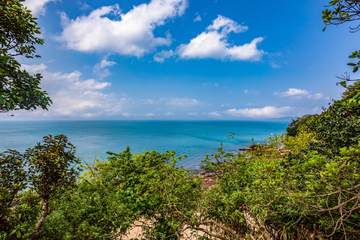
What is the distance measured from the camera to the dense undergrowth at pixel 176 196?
217cm

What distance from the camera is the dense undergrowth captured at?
2.17 m

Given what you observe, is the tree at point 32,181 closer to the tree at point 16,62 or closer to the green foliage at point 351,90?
the tree at point 16,62

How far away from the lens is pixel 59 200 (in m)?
2.87

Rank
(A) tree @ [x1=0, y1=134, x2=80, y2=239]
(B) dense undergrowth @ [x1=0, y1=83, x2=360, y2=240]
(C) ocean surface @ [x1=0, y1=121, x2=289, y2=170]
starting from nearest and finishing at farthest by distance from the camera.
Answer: (A) tree @ [x1=0, y1=134, x2=80, y2=239]
(B) dense undergrowth @ [x1=0, y1=83, x2=360, y2=240]
(C) ocean surface @ [x1=0, y1=121, x2=289, y2=170]

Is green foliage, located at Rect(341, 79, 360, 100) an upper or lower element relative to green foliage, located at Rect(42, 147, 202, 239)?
upper

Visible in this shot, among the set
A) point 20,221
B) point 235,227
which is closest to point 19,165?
point 20,221

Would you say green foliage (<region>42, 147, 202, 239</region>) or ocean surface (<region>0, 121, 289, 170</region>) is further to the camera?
ocean surface (<region>0, 121, 289, 170</region>)

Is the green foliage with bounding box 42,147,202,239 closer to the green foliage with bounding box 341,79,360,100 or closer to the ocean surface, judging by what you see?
the ocean surface

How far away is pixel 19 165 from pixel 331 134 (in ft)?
23.7

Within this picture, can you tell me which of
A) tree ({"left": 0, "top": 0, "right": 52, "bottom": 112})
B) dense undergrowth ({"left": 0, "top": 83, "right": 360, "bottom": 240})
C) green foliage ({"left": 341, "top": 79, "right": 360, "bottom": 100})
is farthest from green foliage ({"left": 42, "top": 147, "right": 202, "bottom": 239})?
green foliage ({"left": 341, "top": 79, "right": 360, "bottom": 100})

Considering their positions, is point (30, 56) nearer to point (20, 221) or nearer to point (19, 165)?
point (19, 165)

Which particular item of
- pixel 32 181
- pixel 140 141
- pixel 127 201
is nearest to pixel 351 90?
pixel 127 201

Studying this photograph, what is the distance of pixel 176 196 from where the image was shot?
3721 millimetres

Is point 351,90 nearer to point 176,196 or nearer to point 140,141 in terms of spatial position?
point 176,196
